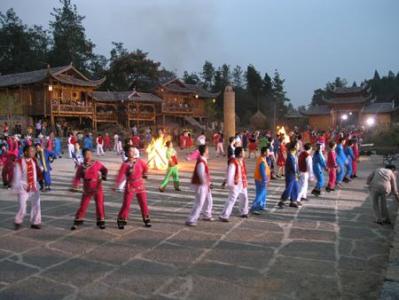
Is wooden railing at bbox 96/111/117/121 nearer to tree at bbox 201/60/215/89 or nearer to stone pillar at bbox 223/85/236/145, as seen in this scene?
stone pillar at bbox 223/85/236/145

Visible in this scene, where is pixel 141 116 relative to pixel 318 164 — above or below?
above

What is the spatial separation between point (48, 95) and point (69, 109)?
2.00m

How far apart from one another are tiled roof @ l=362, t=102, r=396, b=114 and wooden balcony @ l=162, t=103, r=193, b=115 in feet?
72.5

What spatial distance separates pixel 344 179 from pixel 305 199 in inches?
147

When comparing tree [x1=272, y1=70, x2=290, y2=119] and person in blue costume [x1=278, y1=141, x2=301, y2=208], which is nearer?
person in blue costume [x1=278, y1=141, x2=301, y2=208]

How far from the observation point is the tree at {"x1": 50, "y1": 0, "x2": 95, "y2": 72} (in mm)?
50062

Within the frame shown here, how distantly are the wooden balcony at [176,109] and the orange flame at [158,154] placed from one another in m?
25.6

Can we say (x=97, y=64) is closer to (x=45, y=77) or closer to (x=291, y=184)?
(x=45, y=77)

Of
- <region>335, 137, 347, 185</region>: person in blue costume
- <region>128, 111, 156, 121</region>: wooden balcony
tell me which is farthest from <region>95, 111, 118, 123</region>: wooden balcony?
<region>335, 137, 347, 185</region>: person in blue costume

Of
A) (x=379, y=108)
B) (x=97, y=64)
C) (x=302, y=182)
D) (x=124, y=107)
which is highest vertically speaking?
(x=97, y=64)

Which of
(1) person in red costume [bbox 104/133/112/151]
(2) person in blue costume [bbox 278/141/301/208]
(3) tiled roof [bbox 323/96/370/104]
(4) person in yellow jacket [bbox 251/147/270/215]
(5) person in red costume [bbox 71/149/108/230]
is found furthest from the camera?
(3) tiled roof [bbox 323/96/370/104]

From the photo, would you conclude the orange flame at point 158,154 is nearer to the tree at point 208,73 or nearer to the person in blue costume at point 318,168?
the person in blue costume at point 318,168

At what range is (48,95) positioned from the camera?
1289 inches

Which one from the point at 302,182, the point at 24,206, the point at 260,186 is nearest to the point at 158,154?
the point at 302,182
